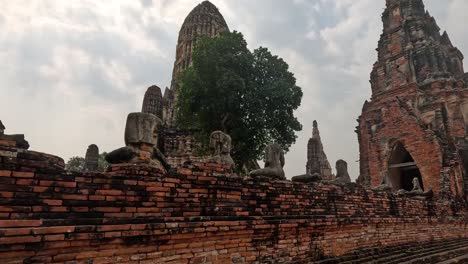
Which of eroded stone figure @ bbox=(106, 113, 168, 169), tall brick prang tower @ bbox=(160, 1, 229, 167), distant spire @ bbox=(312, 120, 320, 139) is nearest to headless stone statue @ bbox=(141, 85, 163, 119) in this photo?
tall brick prang tower @ bbox=(160, 1, 229, 167)

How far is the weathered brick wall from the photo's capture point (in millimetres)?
2977

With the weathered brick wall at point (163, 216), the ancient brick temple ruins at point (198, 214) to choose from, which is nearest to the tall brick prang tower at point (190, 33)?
the ancient brick temple ruins at point (198, 214)

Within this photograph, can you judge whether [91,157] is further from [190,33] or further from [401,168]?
[401,168]

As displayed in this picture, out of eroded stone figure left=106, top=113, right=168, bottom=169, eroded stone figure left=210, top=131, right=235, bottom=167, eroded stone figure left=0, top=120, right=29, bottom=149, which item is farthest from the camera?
eroded stone figure left=210, top=131, right=235, bottom=167

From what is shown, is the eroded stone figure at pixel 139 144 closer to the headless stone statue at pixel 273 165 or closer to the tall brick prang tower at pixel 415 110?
the headless stone statue at pixel 273 165

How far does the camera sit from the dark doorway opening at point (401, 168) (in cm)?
1492

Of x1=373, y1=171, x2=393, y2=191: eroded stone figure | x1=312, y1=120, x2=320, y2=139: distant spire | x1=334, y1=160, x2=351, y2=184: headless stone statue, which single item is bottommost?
x1=373, y1=171, x2=393, y2=191: eroded stone figure

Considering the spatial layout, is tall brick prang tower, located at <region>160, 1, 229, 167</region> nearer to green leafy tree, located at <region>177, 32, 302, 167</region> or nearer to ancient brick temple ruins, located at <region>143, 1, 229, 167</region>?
ancient brick temple ruins, located at <region>143, 1, 229, 167</region>

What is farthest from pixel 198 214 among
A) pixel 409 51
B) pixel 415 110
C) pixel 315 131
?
pixel 315 131

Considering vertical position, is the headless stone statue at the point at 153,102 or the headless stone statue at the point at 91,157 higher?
the headless stone statue at the point at 153,102

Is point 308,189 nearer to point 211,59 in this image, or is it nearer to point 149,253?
point 149,253

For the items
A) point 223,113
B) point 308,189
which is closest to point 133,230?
point 308,189

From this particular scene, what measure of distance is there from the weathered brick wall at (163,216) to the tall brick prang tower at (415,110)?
8.41 meters

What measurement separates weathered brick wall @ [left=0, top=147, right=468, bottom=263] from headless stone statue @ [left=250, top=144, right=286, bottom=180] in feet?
0.72
